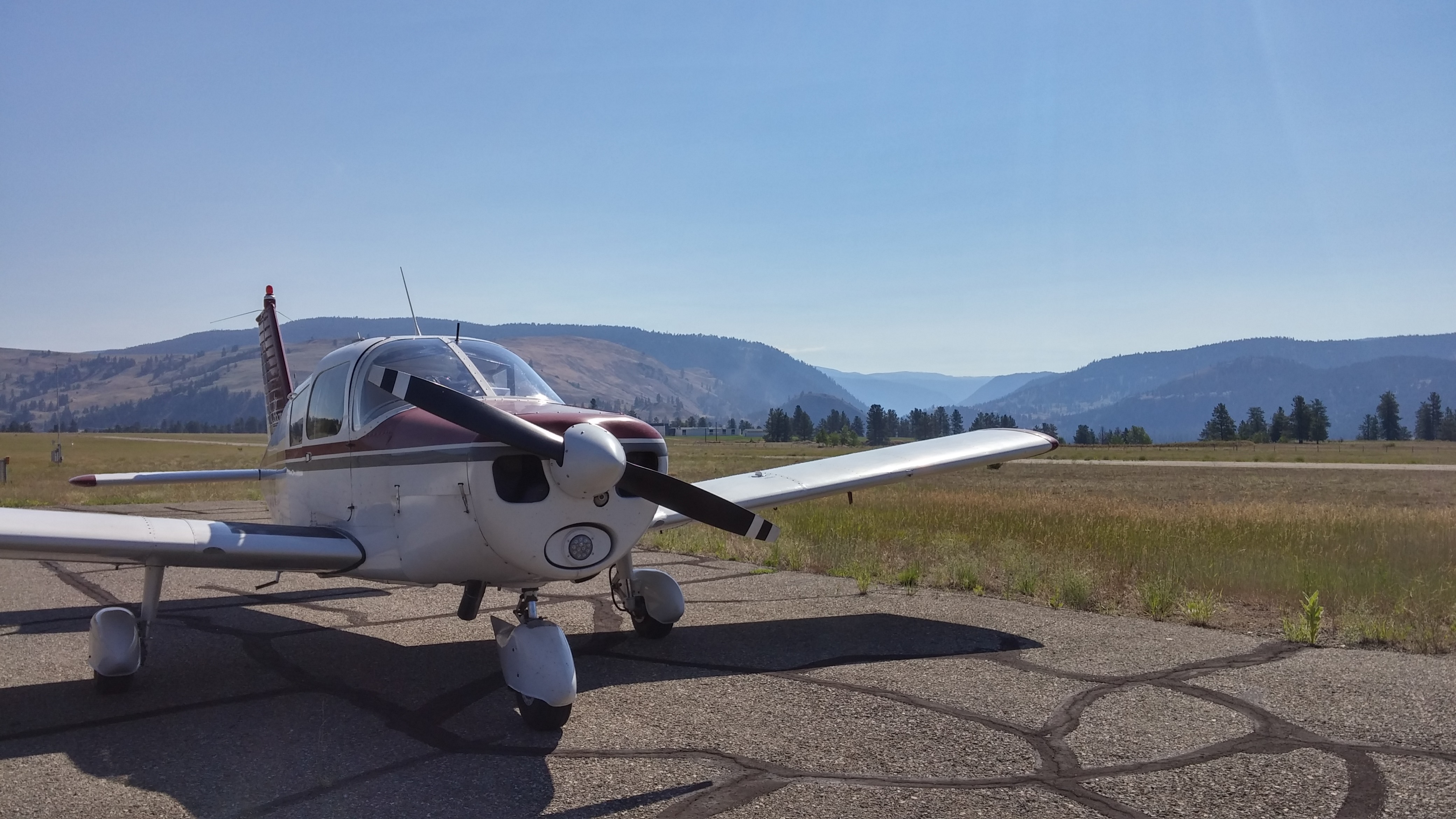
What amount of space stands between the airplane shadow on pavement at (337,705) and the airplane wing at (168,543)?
2.89 feet

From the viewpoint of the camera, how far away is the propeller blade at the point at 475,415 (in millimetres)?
5090

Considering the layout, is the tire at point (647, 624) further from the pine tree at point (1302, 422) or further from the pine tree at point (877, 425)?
the pine tree at point (877, 425)

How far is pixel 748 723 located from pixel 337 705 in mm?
2619

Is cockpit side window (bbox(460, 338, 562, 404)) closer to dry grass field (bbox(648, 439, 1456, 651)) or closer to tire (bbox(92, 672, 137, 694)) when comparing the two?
tire (bbox(92, 672, 137, 694))

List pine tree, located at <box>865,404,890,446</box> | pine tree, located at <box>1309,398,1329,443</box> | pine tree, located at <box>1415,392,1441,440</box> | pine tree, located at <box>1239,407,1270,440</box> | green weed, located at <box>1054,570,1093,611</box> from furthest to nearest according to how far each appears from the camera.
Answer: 1. pine tree, located at <box>865,404,890,446</box>
2. pine tree, located at <box>1415,392,1441,440</box>
3. pine tree, located at <box>1239,407,1270,440</box>
4. pine tree, located at <box>1309,398,1329,443</box>
5. green weed, located at <box>1054,570,1093,611</box>

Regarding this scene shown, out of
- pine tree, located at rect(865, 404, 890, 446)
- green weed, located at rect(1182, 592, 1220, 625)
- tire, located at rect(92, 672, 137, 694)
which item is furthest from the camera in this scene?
pine tree, located at rect(865, 404, 890, 446)

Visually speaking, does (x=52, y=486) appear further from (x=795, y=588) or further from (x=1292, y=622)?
(x=1292, y=622)

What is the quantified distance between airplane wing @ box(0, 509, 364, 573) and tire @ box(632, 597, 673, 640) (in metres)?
2.31

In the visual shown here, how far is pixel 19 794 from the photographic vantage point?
430cm

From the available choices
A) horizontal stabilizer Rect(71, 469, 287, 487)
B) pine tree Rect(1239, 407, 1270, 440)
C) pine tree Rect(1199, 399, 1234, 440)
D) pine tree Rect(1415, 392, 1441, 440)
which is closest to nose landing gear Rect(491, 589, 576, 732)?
horizontal stabilizer Rect(71, 469, 287, 487)

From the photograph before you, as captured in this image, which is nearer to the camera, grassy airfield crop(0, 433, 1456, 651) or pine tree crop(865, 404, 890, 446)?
grassy airfield crop(0, 433, 1456, 651)

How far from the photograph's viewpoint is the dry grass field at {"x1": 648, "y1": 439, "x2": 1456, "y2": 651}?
864cm

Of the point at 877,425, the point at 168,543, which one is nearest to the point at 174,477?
the point at 168,543

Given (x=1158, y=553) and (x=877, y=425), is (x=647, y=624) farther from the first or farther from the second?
(x=877, y=425)
